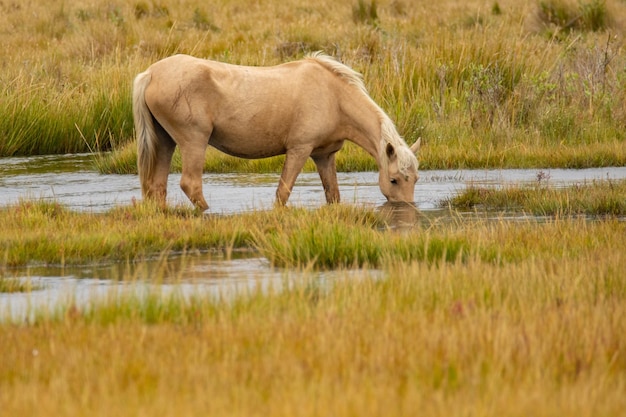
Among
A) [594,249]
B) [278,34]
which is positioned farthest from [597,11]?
[594,249]

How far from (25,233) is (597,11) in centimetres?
1789

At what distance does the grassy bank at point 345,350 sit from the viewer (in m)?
3.62

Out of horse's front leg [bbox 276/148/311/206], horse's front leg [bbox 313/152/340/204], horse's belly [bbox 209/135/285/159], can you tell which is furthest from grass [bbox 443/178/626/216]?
horse's belly [bbox 209/135/285/159]

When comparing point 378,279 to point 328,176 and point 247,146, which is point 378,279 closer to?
point 247,146

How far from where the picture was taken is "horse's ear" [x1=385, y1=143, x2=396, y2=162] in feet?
33.2

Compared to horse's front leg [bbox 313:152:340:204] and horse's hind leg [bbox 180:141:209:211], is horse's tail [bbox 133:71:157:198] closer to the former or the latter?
horse's hind leg [bbox 180:141:209:211]

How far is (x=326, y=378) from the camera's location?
3879 millimetres

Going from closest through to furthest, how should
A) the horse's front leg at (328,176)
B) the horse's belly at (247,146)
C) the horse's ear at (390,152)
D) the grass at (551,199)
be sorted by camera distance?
the grass at (551,199) < the horse's belly at (247,146) < the horse's ear at (390,152) < the horse's front leg at (328,176)

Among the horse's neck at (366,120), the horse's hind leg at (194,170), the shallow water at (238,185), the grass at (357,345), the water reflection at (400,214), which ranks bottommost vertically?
the shallow water at (238,185)

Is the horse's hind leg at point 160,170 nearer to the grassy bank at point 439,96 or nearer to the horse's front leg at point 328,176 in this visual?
the horse's front leg at point 328,176

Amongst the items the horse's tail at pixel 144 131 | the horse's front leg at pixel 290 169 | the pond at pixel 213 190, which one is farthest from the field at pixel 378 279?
the horse's front leg at pixel 290 169

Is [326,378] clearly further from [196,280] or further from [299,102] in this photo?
[299,102]

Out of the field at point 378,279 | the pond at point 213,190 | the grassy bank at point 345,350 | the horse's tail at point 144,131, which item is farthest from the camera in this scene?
the horse's tail at point 144,131

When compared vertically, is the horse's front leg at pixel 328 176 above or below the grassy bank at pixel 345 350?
below
